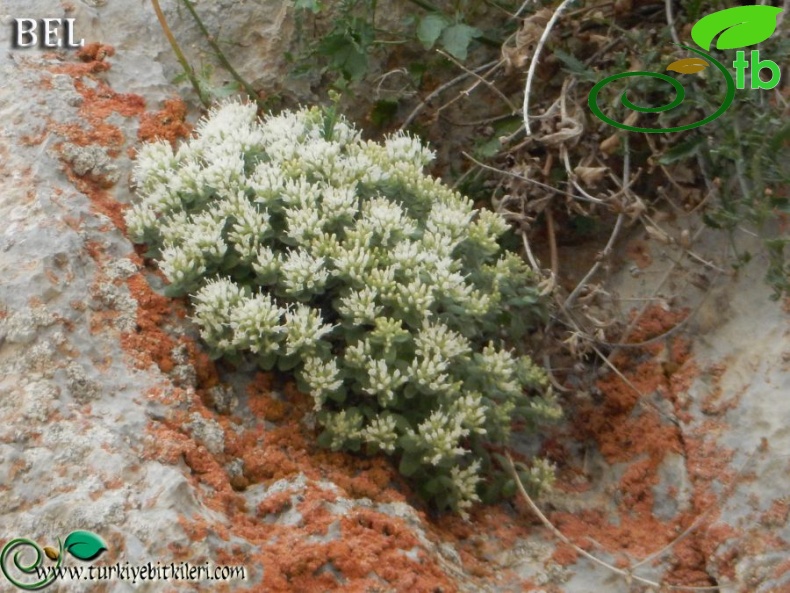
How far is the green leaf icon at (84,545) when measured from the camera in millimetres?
2545

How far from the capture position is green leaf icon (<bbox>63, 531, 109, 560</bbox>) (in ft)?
8.35

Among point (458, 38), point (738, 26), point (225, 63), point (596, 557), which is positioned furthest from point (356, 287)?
point (738, 26)

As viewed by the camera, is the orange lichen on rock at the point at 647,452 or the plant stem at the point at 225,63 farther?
the plant stem at the point at 225,63

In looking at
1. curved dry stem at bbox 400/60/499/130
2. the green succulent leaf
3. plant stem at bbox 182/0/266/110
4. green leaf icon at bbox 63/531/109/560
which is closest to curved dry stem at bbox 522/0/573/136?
the green succulent leaf

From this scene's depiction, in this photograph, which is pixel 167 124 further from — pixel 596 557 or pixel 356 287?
pixel 596 557

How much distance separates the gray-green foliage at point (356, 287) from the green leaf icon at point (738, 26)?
3.44 feet

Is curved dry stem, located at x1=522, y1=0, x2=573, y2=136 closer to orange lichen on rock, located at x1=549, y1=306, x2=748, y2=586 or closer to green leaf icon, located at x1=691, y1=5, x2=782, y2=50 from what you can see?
green leaf icon, located at x1=691, y1=5, x2=782, y2=50

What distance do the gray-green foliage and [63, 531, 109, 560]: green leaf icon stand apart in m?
0.84

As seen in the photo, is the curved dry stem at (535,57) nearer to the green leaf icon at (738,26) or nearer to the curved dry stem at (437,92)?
the curved dry stem at (437,92)

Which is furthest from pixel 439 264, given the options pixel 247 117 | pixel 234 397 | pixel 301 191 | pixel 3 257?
pixel 3 257

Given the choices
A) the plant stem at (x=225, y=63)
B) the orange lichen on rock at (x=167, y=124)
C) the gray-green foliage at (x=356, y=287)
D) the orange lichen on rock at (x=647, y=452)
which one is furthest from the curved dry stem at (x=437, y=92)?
the orange lichen on rock at (x=647, y=452)

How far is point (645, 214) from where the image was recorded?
3.93 meters

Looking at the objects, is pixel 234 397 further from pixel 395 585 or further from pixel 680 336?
pixel 680 336

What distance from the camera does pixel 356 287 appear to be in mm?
3322
